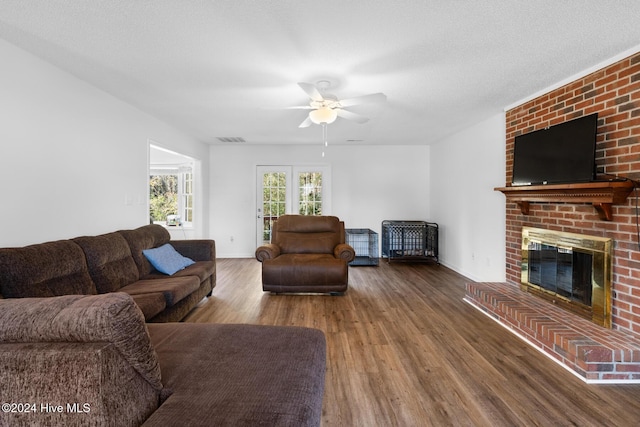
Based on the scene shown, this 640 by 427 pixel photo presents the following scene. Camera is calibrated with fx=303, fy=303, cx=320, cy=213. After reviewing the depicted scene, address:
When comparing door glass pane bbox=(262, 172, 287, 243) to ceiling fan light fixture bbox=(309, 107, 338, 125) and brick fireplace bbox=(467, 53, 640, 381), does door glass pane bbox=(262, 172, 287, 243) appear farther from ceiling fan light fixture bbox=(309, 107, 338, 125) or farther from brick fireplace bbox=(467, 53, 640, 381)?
brick fireplace bbox=(467, 53, 640, 381)

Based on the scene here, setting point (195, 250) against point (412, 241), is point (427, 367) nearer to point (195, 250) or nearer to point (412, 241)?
point (195, 250)

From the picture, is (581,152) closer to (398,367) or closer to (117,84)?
(398,367)

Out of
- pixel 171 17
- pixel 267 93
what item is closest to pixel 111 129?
pixel 267 93

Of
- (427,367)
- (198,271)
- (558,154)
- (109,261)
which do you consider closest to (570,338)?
(427,367)

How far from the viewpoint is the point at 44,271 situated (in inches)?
81.0

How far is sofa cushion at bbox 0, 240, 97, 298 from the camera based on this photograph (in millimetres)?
1874

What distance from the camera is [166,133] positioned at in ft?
14.6

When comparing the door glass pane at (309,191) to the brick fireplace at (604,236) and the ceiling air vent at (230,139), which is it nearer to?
the ceiling air vent at (230,139)

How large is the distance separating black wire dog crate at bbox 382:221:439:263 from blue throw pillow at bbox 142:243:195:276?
372cm

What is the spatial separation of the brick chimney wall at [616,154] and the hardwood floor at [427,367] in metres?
0.70

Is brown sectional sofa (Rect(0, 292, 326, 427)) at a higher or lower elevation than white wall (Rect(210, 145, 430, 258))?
lower

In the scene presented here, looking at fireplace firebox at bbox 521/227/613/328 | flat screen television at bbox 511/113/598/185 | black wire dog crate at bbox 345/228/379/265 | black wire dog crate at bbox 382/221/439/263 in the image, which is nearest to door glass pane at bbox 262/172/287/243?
black wire dog crate at bbox 345/228/379/265

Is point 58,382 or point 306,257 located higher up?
point 58,382

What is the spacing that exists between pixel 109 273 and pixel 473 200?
4.62m
